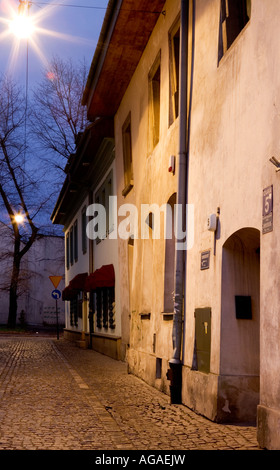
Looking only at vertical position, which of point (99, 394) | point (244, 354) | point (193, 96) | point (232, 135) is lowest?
point (99, 394)

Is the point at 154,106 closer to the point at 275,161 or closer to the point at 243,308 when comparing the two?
the point at 243,308

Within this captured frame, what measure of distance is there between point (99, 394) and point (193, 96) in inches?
186

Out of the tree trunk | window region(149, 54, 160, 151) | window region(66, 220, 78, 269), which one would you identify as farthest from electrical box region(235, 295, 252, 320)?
the tree trunk

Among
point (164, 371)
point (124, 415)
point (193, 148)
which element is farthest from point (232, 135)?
point (164, 371)

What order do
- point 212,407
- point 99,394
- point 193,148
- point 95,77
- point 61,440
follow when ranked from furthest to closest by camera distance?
point 95,77 < point 99,394 < point 193,148 < point 212,407 < point 61,440

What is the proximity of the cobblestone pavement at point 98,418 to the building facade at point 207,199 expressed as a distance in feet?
1.34

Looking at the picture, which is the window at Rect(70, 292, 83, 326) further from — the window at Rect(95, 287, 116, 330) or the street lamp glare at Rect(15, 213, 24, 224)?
the street lamp glare at Rect(15, 213, 24, 224)

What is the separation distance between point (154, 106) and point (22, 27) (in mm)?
3176

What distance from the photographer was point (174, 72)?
12320mm

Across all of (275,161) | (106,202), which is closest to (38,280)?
(106,202)

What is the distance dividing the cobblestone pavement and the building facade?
0.41 metres

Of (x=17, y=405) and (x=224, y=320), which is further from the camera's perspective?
(x=17, y=405)

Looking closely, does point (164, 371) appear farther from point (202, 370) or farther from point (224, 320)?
point (224, 320)
